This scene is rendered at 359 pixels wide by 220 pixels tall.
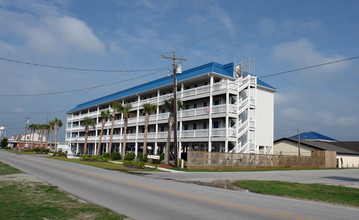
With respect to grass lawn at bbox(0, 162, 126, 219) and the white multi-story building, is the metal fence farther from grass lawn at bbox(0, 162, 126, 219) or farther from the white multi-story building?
grass lawn at bbox(0, 162, 126, 219)

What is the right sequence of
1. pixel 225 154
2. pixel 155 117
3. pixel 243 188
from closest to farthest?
pixel 243 188 → pixel 225 154 → pixel 155 117

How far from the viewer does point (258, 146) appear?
39.9 meters

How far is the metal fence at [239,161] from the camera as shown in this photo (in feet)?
102

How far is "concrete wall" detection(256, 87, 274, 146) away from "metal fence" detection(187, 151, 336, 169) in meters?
3.06

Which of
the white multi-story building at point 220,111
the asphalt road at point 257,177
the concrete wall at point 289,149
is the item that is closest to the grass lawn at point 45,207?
the asphalt road at point 257,177

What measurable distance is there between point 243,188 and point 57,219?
1157 centimetres

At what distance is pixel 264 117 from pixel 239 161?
1055cm

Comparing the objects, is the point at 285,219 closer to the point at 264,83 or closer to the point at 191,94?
the point at 191,94

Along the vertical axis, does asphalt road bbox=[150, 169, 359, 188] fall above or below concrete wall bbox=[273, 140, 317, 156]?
below

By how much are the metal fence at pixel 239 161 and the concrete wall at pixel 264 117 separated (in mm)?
3064

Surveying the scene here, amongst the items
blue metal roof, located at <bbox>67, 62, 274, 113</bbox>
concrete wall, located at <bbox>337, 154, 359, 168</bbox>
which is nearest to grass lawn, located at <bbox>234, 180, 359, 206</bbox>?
blue metal roof, located at <bbox>67, 62, 274, 113</bbox>

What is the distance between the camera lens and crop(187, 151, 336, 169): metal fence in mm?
31075

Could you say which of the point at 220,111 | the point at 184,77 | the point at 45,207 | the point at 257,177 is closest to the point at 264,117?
the point at 220,111

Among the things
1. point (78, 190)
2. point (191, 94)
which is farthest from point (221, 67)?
point (78, 190)
